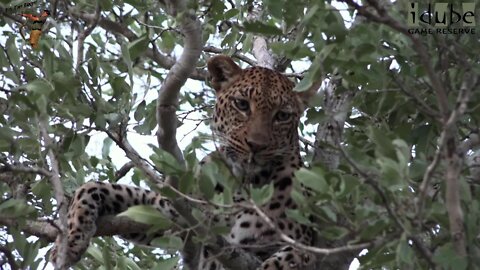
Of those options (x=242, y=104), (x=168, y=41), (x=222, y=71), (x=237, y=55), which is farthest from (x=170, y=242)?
(x=237, y=55)

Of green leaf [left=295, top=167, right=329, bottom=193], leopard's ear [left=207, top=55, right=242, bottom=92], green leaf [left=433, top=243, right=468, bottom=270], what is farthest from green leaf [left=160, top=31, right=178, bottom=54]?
green leaf [left=433, top=243, right=468, bottom=270]

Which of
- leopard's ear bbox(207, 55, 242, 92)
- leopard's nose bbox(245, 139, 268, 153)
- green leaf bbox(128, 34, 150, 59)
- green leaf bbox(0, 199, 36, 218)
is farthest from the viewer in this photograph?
leopard's ear bbox(207, 55, 242, 92)

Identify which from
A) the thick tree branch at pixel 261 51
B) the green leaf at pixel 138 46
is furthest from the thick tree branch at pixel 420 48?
the thick tree branch at pixel 261 51

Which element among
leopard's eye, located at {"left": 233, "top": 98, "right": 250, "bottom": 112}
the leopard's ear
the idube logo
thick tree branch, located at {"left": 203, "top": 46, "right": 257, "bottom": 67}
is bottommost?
the idube logo

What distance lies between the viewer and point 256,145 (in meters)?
7.70

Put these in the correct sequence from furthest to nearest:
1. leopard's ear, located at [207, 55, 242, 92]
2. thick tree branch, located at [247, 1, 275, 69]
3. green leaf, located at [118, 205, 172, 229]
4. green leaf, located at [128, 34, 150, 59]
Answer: thick tree branch, located at [247, 1, 275, 69] < leopard's ear, located at [207, 55, 242, 92] < green leaf, located at [128, 34, 150, 59] < green leaf, located at [118, 205, 172, 229]

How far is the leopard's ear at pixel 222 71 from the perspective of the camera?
824 centimetres

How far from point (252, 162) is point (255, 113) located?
1.57ft

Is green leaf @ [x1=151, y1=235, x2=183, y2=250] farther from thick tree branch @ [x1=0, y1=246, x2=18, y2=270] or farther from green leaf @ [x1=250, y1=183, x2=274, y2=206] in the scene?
thick tree branch @ [x1=0, y1=246, x2=18, y2=270]

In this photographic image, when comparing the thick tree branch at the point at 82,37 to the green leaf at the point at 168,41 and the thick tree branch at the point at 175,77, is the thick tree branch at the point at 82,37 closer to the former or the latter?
the thick tree branch at the point at 175,77

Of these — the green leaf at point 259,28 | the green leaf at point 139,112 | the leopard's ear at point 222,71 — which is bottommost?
the green leaf at point 259,28

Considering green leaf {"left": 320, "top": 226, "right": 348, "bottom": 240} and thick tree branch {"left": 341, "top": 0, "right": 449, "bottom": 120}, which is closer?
thick tree branch {"left": 341, "top": 0, "right": 449, "bottom": 120}

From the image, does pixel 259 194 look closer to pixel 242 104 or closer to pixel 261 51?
pixel 242 104

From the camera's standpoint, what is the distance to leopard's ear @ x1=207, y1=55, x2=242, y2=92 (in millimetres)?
8241
